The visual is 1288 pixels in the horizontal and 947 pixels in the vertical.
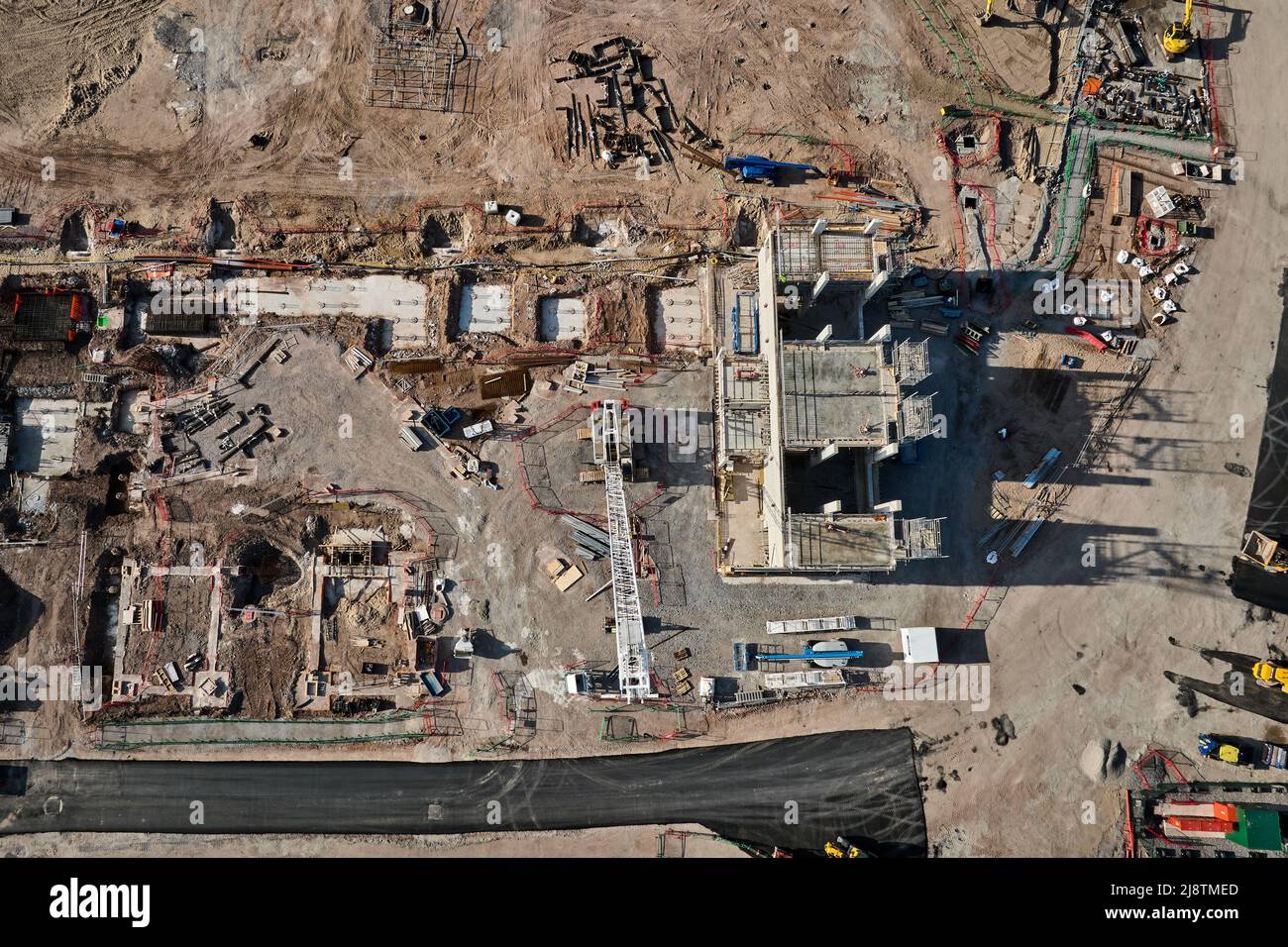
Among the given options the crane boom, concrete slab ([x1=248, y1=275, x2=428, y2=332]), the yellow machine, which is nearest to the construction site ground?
the crane boom

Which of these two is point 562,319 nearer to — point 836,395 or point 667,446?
point 667,446

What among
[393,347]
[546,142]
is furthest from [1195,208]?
[393,347]

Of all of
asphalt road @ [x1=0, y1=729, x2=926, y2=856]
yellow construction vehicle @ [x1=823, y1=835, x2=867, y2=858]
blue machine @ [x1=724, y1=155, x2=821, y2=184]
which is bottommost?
yellow construction vehicle @ [x1=823, y1=835, x2=867, y2=858]

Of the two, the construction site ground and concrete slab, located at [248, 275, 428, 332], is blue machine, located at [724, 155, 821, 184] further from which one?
concrete slab, located at [248, 275, 428, 332]
